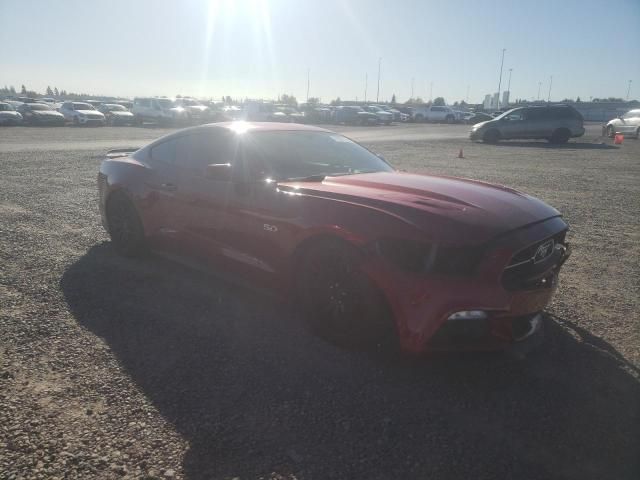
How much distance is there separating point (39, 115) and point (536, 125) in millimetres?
28741

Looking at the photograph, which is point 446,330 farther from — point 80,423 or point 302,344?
point 80,423

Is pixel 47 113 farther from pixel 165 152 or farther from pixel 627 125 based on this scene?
pixel 627 125

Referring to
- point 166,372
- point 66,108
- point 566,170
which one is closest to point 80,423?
point 166,372

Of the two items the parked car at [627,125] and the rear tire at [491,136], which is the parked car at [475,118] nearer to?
the parked car at [627,125]

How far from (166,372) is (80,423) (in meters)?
0.57

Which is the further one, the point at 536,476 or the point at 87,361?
the point at 87,361

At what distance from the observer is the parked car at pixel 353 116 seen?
40.5m

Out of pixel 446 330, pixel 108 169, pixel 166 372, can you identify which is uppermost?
pixel 108 169

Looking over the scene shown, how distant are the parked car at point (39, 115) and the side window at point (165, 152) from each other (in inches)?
1201

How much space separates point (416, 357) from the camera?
121 inches

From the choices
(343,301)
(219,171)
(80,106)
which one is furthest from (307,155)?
(80,106)

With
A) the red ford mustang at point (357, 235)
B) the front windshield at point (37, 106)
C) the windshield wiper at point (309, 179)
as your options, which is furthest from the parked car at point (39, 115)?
the windshield wiper at point (309, 179)

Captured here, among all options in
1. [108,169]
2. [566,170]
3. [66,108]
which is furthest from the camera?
[66,108]

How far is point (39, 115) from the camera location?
29891mm
